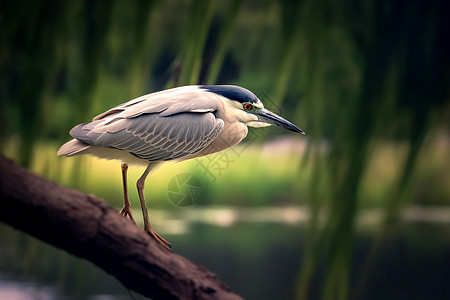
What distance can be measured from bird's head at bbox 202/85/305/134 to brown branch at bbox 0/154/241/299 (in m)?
0.15

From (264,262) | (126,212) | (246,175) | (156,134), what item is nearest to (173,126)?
(156,134)

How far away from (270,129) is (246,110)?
7.2 inches

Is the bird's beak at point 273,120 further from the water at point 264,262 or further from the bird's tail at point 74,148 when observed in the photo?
the water at point 264,262

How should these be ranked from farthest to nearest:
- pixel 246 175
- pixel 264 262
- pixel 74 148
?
1. pixel 264 262
2. pixel 246 175
3. pixel 74 148

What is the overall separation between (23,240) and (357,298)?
71cm

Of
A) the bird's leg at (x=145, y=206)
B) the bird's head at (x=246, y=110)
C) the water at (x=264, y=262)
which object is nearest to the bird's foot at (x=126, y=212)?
the bird's leg at (x=145, y=206)

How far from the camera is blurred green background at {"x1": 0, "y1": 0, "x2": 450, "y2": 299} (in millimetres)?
507

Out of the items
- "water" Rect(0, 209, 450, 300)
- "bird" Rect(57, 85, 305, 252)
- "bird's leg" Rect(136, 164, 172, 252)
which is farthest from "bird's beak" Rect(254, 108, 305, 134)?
"water" Rect(0, 209, 450, 300)

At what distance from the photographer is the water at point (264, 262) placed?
0.87m

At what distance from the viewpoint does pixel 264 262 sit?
997mm

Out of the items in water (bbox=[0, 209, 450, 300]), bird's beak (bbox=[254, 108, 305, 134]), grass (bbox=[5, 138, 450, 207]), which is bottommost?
water (bbox=[0, 209, 450, 300])

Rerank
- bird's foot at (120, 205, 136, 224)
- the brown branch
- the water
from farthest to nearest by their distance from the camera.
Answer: the water < bird's foot at (120, 205, 136, 224) < the brown branch

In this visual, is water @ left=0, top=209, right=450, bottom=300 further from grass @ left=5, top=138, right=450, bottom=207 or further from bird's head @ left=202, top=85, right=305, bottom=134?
bird's head @ left=202, top=85, right=305, bottom=134

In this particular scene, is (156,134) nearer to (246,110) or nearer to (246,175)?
(246,110)
